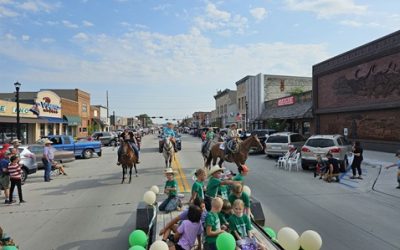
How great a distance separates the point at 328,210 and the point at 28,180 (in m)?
12.8

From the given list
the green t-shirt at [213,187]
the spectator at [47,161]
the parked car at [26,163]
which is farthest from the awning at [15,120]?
the green t-shirt at [213,187]

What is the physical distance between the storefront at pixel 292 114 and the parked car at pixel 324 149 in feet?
53.8

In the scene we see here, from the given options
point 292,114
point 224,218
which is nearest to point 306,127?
point 292,114

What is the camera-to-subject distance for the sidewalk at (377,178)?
11580 mm

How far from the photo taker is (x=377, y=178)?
44.6 feet

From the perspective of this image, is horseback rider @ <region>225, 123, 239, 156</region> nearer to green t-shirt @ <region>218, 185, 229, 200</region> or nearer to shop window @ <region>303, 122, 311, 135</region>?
green t-shirt @ <region>218, 185, 229, 200</region>

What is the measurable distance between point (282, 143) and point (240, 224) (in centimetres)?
1580

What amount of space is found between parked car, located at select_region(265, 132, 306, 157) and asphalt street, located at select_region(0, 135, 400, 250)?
6.10 m

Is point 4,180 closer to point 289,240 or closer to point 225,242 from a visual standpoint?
point 225,242

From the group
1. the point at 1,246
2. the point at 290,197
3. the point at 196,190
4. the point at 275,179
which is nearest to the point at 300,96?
the point at 275,179

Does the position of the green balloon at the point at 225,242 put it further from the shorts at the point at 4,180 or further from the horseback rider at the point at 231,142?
the horseback rider at the point at 231,142

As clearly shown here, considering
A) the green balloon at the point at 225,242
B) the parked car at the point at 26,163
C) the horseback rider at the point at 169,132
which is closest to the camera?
the green balloon at the point at 225,242

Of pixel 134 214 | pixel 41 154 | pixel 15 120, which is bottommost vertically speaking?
pixel 134 214

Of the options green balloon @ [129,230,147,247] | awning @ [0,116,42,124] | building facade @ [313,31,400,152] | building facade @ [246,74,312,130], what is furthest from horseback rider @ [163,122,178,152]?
building facade @ [246,74,312,130]
